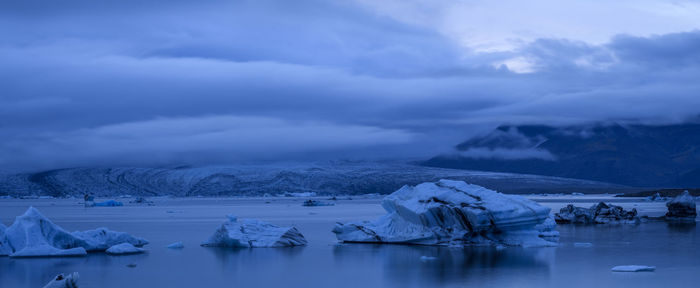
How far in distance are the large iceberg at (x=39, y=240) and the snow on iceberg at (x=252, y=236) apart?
2868mm

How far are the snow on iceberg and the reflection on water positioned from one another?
3.89ft

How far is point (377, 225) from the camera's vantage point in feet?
70.1

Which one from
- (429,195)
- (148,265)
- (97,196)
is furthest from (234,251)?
(97,196)

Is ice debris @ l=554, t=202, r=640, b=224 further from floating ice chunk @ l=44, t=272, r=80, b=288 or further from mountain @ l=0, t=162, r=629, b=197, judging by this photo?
mountain @ l=0, t=162, r=629, b=197

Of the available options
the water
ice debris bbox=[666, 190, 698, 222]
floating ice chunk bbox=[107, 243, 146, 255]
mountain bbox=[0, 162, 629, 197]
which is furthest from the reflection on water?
mountain bbox=[0, 162, 629, 197]

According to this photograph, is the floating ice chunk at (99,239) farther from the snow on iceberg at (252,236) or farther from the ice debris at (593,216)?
the ice debris at (593,216)

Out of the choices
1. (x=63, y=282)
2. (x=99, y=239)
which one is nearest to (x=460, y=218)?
(x=99, y=239)

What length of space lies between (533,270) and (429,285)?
278 centimetres

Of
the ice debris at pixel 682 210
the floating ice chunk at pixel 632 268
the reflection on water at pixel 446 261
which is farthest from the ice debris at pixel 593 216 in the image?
the floating ice chunk at pixel 632 268

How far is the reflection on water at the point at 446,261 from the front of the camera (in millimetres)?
14047

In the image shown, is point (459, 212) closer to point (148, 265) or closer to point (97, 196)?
point (148, 265)

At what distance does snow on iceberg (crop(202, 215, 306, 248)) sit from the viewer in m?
19.5

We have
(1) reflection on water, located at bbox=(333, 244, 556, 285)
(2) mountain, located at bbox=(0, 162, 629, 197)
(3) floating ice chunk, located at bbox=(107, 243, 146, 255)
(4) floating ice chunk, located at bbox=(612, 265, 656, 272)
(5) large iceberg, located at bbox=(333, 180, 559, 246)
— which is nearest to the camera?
(1) reflection on water, located at bbox=(333, 244, 556, 285)

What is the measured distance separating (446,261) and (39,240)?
8.48m
